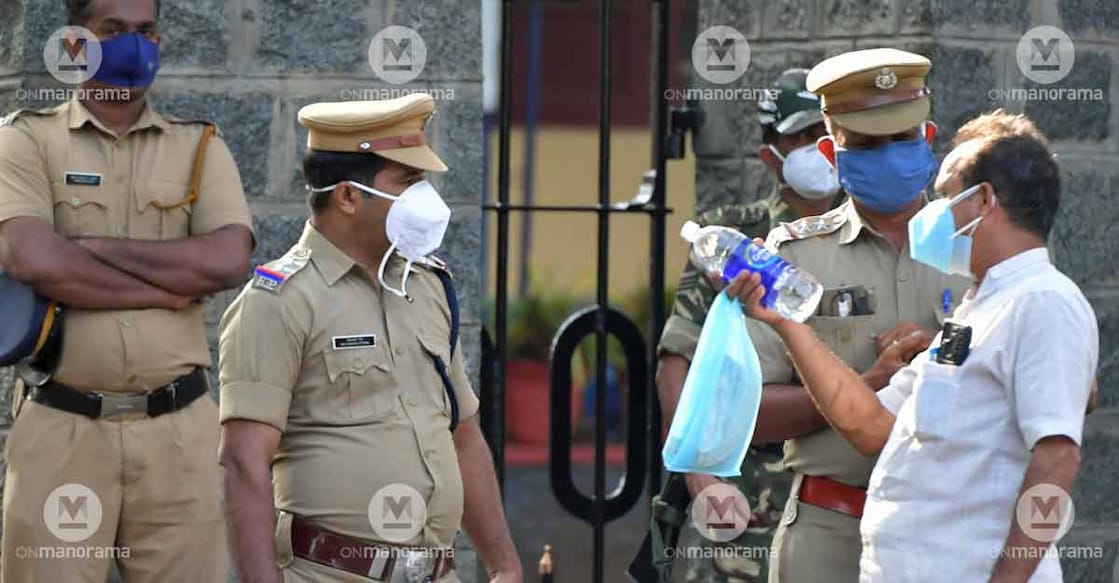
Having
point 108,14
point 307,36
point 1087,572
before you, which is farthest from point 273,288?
point 1087,572

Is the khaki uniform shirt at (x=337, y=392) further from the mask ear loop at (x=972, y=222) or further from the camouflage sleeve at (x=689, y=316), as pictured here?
the camouflage sleeve at (x=689, y=316)

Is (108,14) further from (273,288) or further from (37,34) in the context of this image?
(273,288)

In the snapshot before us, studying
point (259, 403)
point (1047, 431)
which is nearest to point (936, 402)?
point (1047, 431)

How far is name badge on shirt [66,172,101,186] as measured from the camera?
4.68 metres

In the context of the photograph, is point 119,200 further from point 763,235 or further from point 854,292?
point 854,292

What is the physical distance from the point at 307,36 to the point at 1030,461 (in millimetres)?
2581

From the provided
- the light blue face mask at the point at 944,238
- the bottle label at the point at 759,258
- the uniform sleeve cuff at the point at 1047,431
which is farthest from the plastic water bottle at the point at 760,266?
the uniform sleeve cuff at the point at 1047,431

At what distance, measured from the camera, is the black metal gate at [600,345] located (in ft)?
18.7

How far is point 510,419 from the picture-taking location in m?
Answer: 14.0

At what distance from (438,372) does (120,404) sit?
3.02ft

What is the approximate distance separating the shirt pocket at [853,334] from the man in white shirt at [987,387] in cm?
35

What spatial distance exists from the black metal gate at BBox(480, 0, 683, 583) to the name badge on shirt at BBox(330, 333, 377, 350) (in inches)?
67.3

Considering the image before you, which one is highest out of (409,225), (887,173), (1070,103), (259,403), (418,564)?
(1070,103)

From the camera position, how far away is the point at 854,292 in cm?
409
